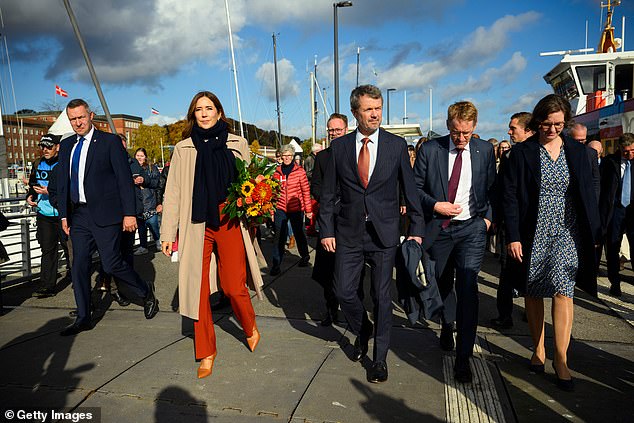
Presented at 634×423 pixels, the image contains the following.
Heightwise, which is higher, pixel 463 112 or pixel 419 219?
pixel 463 112

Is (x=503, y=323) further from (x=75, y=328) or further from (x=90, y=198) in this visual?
(x=90, y=198)

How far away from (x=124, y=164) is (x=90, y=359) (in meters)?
2.01

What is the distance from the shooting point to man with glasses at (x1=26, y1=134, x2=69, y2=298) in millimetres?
6766

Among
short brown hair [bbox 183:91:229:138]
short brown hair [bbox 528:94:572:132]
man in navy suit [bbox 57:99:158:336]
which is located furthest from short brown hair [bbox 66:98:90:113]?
short brown hair [bbox 528:94:572:132]

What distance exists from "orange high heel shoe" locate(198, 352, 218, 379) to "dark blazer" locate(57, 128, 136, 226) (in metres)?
1.95

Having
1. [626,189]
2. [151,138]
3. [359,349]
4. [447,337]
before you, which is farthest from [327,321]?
[151,138]

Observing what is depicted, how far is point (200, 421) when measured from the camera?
3.26 metres

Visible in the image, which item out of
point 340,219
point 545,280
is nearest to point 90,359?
point 340,219

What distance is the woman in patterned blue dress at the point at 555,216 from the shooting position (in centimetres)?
376

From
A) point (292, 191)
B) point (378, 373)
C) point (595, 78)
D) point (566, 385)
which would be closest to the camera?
point (566, 385)

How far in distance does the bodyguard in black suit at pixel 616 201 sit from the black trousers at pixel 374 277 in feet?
12.0

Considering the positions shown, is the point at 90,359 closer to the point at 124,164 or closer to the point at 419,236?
the point at 124,164

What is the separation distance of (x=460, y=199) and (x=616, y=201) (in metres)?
3.96

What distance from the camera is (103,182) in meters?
5.25
